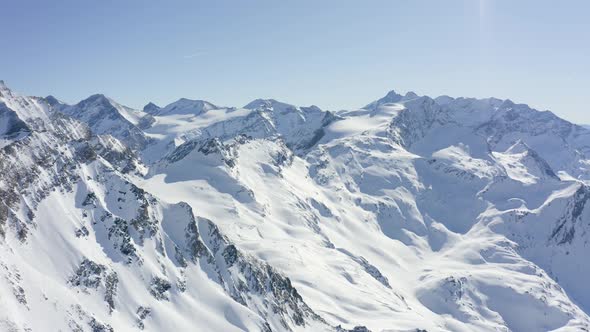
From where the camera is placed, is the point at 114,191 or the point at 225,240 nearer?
the point at 114,191

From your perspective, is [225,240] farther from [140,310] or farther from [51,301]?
[51,301]

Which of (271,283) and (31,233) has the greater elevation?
(271,283)

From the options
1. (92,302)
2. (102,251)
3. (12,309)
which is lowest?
(12,309)

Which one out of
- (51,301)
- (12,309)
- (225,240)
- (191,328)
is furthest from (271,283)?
(12,309)

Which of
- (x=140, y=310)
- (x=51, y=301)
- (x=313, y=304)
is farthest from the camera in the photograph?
(x=313, y=304)

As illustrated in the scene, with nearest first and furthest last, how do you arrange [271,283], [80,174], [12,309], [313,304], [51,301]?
1. [12,309]
2. [51,301]
3. [80,174]
4. [271,283]
5. [313,304]

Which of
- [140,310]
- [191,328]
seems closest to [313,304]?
[191,328]

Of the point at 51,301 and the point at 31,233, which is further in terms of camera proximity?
the point at 31,233

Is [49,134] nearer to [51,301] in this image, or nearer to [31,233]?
[31,233]

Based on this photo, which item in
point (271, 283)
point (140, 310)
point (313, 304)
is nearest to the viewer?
point (140, 310)
